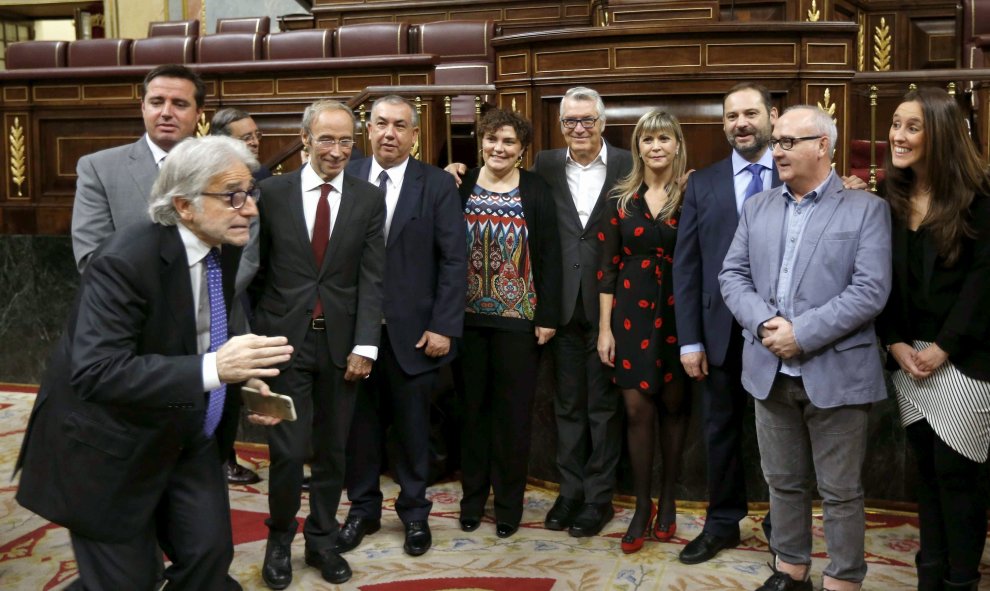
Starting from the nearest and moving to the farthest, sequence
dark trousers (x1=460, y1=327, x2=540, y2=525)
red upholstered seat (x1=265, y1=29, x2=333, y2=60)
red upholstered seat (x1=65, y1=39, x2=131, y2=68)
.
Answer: dark trousers (x1=460, y1=327, x2=540, y2=525) → red upholstered seat (x1=265, y1=29, x2=333, y2=60) → red upholstered seat (x1=65, y1=39, x2=131, y2=68)

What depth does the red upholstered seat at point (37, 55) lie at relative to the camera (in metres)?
8.03

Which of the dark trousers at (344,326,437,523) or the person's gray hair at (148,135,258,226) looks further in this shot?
the dark trousers at (344,326,437,523)

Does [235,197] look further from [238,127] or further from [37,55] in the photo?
[37,55]

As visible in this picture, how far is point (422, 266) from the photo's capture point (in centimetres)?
352

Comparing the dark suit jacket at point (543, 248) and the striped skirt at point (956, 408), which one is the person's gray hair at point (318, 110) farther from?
the striped skirt at point (956, 408)

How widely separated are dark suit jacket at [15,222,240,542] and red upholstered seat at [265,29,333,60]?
5507 millimetres

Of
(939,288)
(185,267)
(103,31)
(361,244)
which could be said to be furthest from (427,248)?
(103,31)

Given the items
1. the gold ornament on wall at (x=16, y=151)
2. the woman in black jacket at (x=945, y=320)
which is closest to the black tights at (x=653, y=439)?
the woman in black jacket at (x=945, y=320)

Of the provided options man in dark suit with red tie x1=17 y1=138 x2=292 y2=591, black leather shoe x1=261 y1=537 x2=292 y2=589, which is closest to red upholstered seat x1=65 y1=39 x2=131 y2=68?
black leather shoe x1=261 y1=537 x2=292 y2=589

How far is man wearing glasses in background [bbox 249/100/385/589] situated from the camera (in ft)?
10.4

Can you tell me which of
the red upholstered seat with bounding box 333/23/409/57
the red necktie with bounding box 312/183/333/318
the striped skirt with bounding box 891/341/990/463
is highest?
the red upholstered seat with bounding box 333/23/409/57

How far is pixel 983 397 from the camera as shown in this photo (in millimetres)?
2729

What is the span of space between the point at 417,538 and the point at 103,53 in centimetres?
595

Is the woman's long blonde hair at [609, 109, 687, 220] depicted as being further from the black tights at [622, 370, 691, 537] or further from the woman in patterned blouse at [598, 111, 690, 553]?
the black tights at [622, 370, 691, 537]
